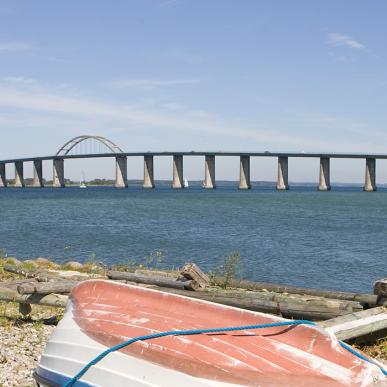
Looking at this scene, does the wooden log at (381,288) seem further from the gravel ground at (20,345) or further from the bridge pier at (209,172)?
the bridge pier at (209,172)

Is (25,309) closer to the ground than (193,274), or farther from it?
closer to the ground

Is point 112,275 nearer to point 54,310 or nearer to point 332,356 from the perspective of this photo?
point 54,310

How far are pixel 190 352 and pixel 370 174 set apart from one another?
154097 mm

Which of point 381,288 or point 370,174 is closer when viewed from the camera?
point 381,288

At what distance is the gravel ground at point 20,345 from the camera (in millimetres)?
7664

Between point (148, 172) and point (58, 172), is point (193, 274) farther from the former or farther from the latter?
point (58, 172)

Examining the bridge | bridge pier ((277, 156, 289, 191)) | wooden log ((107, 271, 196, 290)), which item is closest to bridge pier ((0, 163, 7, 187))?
the bridge

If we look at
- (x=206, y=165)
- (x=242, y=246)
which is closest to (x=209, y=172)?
(x=206, y=165)

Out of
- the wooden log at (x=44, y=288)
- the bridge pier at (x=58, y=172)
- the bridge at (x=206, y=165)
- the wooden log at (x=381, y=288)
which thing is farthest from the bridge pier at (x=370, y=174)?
the wooden log at (x=44, y=288)

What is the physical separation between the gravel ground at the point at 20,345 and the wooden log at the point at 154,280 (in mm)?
1882

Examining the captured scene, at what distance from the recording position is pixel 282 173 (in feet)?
518

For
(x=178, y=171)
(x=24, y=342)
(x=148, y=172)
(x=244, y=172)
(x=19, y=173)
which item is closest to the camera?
(x=24, y=342)

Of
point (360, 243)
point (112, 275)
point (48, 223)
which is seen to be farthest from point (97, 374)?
point (48, 223)

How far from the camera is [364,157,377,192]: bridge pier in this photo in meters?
144
